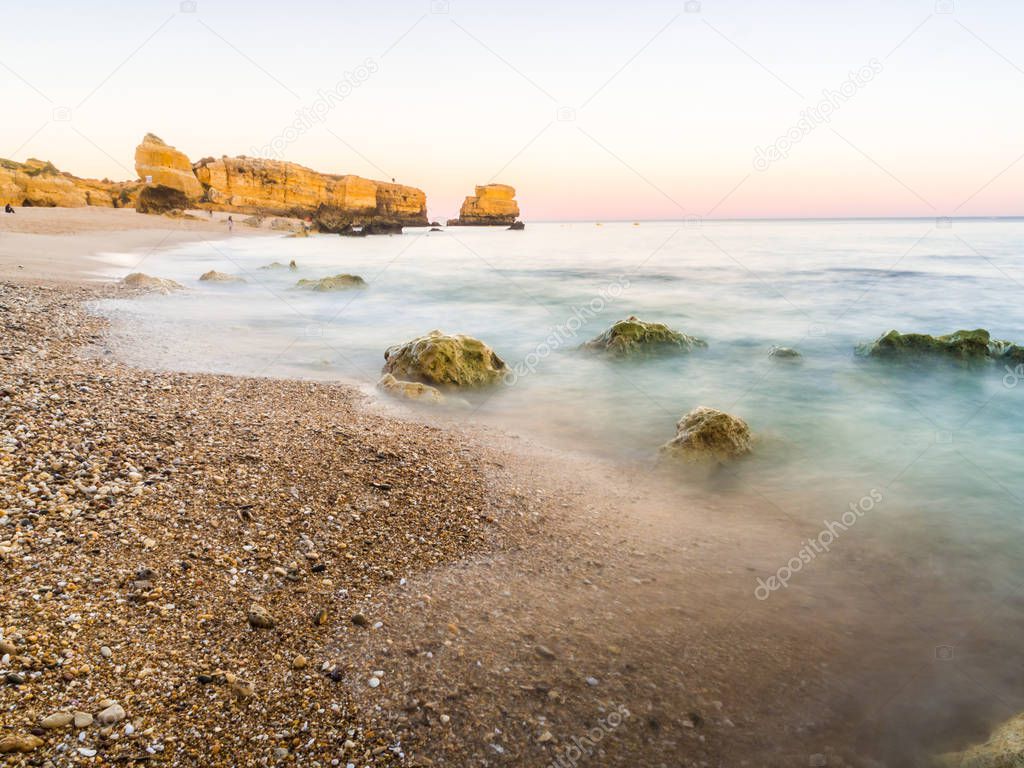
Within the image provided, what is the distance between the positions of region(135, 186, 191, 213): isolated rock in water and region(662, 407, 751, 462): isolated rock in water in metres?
64.1

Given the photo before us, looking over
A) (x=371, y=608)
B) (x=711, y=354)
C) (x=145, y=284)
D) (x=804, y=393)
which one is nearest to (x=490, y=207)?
(x=145, y=284)

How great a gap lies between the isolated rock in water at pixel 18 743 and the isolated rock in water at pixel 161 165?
69496 millimetres

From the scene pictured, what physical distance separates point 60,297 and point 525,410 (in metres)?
9.05

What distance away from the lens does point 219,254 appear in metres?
30.0

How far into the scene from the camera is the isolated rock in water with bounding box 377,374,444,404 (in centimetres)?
727

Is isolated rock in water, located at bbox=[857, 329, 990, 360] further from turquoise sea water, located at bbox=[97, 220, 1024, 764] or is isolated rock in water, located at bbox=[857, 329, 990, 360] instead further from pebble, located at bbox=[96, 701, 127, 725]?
pebble, located at bbox=[96, 701, 127, 725]

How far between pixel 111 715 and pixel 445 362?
6140mm

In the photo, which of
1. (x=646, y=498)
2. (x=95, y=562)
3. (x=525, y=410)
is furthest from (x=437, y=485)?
(x=525, y=410)

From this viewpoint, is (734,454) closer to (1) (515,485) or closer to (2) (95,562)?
(1) (515,485)

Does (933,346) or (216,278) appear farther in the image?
(216,278)

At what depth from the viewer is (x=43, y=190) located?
5225 centimetres

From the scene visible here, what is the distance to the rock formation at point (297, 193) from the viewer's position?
69.6 m

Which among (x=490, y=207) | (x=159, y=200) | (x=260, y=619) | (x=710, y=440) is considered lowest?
(x=260, y=619)

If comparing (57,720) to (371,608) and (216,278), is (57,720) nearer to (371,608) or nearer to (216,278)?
(371,608)
